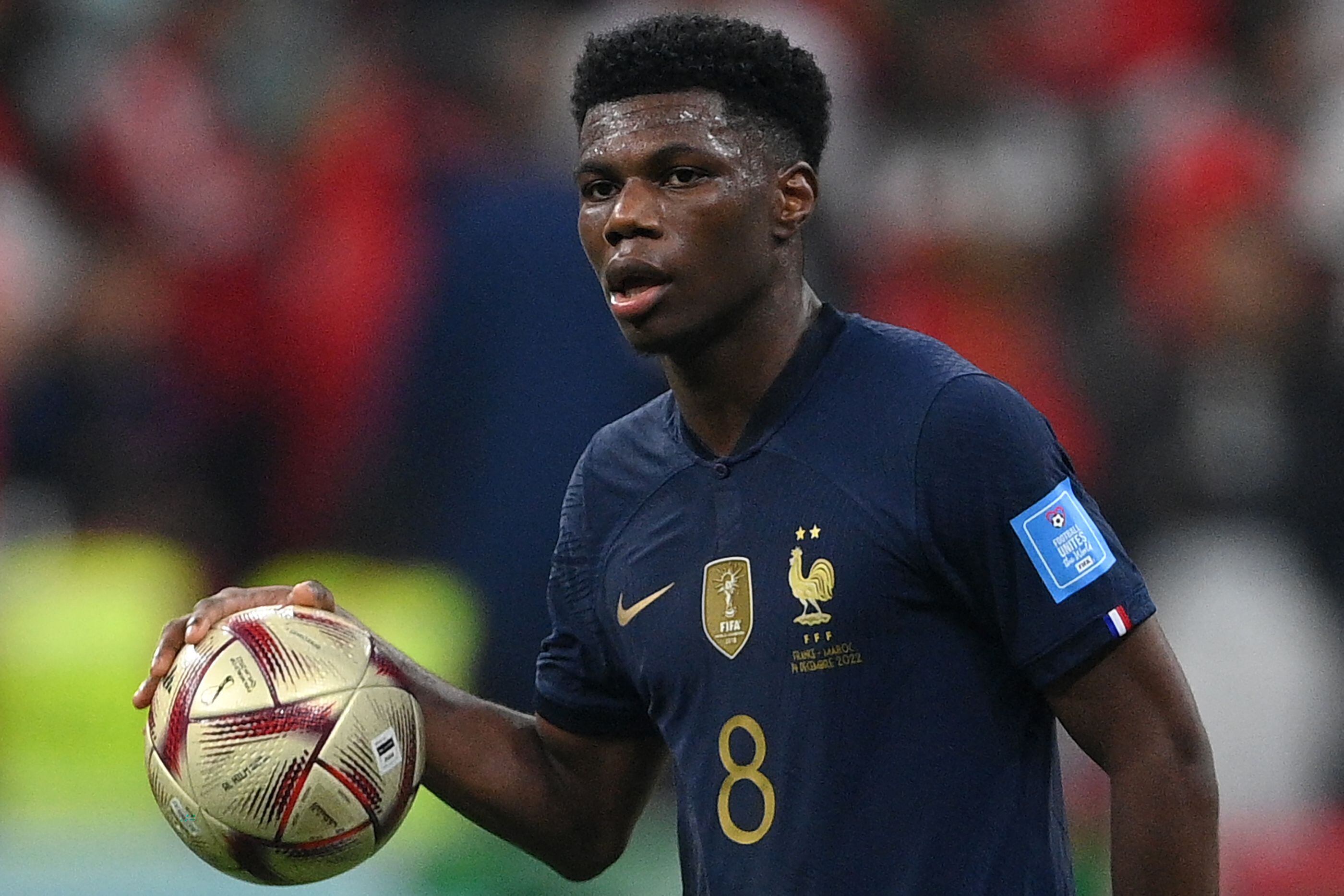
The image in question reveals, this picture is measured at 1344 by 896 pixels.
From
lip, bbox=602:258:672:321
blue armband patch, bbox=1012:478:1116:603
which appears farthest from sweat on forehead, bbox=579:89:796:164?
blue armband patch, bbox=1012:478:1116:603

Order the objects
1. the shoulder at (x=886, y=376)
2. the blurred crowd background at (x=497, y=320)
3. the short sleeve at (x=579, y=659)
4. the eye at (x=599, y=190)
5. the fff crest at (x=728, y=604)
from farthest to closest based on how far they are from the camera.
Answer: the blurred crowd background at (x=497, y=320)
the short sleeve at (x=579, y=659)
the eye at (x=599, y=190)
the fff crest at (x=728, y=604)
the shoulder at (x=886, y=376)

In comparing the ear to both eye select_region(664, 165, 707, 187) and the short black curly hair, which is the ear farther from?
eye select_region(664, 165, 707, 187)

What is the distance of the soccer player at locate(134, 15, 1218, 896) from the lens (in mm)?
2811

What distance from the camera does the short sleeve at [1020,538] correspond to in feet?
9.12

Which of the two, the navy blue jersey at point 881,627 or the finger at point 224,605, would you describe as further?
the finger at point 224,605

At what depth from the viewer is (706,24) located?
316 centimetres

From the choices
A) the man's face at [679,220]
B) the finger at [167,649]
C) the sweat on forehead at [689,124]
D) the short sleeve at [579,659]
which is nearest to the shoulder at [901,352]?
the man's face at [679,220]

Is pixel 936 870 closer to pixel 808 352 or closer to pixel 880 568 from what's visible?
pixel 880 568

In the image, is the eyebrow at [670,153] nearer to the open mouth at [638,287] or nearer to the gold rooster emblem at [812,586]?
the open mouth at [638,287]

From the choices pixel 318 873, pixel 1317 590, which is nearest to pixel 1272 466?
pixel 1317 590

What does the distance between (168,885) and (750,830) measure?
9.52ft

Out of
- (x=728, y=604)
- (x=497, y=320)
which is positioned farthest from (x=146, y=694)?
(x=497, y=320)

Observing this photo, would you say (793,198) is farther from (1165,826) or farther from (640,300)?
(1165,826)

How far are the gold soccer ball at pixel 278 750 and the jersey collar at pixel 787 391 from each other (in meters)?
0.67
